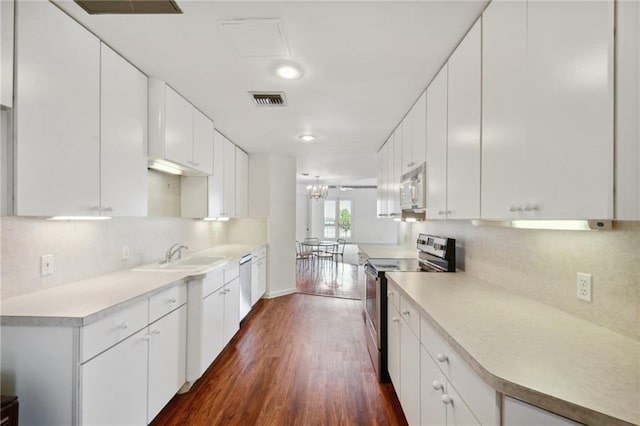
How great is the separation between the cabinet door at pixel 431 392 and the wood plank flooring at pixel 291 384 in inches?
26.2

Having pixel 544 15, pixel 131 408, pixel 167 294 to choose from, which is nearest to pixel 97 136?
pixel 167 294

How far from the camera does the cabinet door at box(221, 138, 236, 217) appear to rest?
3.73 m

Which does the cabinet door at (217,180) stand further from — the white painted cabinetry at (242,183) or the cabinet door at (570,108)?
the cabinet door at (570,108)

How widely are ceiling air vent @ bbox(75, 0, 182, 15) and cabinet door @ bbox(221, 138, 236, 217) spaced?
2.25 meters

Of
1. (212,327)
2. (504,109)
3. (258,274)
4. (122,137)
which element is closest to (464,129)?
(504,109)

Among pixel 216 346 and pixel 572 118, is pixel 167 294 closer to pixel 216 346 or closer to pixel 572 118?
pixel 216 346

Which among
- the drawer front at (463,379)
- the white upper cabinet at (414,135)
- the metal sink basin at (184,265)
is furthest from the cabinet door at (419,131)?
the metal sink basin at (184,265)

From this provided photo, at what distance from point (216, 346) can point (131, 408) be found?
1.04 meters

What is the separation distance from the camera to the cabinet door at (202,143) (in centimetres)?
271

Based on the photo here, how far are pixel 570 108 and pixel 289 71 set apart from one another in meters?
1.60

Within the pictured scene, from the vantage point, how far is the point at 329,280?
6.19 meters

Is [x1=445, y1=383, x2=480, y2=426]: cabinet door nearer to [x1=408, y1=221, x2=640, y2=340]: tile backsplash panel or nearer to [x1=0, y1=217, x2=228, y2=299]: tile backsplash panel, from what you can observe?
[x1=408, y1=221, x2=640, y2=340]: tile backsplash panel

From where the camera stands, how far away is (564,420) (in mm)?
733

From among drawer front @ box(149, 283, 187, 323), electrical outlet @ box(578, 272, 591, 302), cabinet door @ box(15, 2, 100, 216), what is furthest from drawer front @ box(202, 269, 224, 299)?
electrical outlet @ box(578, 272, 591, 302)
